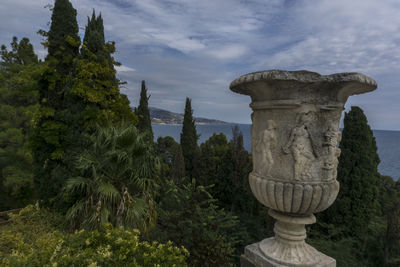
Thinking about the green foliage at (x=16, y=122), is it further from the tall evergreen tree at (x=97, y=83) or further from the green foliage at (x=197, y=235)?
the green foliage at (x=197, y=235)

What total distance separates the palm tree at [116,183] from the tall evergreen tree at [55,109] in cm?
358

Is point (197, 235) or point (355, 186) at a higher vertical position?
point (355, 186)

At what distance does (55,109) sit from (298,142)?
31.4 ft

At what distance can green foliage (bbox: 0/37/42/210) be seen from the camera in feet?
34.3

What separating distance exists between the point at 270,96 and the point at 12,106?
13.6 m

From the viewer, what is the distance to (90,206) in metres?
5.02

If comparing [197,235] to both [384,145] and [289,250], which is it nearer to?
[289,250]

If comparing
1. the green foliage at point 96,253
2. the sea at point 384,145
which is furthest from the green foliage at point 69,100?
the sea at point 384,145

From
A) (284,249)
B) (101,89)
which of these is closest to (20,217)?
(101,89)

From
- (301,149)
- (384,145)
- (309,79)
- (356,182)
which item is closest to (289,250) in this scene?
(301,149)

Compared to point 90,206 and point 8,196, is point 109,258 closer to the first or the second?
point 90,206

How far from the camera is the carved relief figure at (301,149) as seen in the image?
234cm

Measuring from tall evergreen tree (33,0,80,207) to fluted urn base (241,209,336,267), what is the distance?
309 inches

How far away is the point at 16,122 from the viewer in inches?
437
